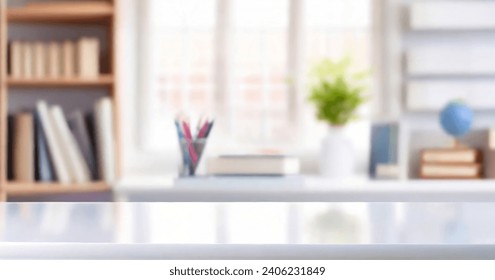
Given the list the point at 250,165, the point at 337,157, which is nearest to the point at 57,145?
the point at 250,165

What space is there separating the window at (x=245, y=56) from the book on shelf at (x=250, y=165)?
0.62m

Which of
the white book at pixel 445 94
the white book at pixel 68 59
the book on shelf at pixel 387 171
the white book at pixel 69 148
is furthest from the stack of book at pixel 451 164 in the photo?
the white book at pixel 68 59

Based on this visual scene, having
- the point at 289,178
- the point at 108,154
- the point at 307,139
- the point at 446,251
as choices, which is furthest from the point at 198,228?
the point at 307,139

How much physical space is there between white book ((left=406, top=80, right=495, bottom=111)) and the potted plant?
24 centimetres

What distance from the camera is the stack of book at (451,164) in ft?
10.9

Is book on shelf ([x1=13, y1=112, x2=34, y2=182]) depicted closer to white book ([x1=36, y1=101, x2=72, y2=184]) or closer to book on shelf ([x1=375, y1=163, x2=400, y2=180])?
white book ([x1=36, y1=101, x2=72, y2=184])

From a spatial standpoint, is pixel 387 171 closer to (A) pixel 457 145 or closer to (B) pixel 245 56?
(A) pixel 457 145

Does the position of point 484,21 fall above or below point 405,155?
above

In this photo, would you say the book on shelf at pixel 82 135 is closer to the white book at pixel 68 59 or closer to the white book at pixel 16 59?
the white book at pixel 68 59

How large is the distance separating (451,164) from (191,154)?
1.09 metres

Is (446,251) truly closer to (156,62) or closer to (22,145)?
(22,145)

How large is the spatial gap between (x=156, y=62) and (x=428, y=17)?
1.24m

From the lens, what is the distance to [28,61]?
334 centimetres

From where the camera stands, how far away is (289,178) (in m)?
3.01
